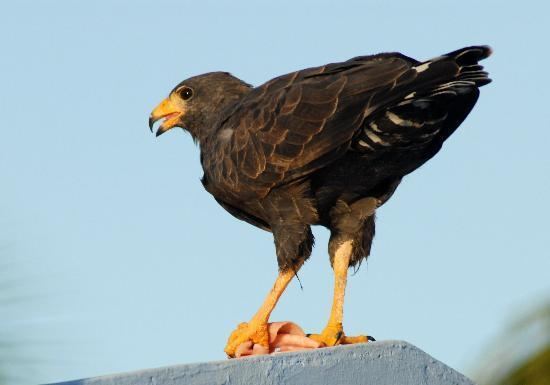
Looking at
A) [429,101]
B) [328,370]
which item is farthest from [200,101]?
[328,370]

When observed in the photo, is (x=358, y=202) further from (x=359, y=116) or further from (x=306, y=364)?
(x=306, y=364)

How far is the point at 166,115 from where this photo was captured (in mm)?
9219

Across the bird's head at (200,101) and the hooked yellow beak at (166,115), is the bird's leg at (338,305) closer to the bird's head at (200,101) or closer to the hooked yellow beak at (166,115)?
the bird's head at (200,101)

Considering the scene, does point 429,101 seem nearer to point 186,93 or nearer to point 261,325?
point 261,325

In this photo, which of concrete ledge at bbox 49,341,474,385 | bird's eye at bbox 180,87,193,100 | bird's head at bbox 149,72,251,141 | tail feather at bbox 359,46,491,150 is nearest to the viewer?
concrete ledge at bbox 49,341,474,385

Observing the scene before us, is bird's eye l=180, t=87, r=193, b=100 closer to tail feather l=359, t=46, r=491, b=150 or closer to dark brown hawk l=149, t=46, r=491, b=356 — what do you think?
dark brown hawk l=149, t=46, r=491, b=356

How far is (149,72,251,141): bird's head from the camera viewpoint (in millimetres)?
8922

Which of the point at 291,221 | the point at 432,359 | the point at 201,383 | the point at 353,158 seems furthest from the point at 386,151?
the point at 201,383

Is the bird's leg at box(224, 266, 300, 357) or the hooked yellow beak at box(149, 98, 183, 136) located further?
the hooked yellow beak at box(149, 98, 183, 136)

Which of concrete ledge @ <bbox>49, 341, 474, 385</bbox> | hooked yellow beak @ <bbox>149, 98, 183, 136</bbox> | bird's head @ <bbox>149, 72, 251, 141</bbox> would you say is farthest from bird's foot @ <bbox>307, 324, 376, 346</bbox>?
hooked yellow beak @ <bbox>149, 98, 183, 136</bbox>

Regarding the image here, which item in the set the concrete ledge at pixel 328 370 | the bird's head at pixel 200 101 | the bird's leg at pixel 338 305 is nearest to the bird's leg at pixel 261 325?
the bird's leg at pixel 338 305

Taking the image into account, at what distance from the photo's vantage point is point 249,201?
816 centimetres

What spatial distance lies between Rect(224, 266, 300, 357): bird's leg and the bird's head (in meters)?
1.31

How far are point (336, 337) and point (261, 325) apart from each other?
46 centimetres
